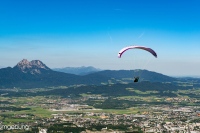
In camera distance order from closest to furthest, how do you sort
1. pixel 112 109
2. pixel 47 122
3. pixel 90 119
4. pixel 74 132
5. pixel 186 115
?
pixel 74 132 < pixel 47 122 < pixel 90 119 < pixel 186 115 < pixel 112 109

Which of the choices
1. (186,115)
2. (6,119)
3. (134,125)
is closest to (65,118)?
(6,119)

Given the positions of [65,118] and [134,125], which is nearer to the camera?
[134,125]

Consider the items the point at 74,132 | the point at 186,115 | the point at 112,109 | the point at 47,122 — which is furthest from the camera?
the point at 112,109

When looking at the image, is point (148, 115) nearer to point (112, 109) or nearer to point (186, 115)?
point (186, 115)

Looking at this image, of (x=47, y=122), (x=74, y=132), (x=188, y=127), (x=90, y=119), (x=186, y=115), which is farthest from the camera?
(x=186, y=115)

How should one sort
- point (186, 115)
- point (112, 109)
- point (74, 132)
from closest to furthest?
point (74, 132) < point (186, 115) < point (112, 109)

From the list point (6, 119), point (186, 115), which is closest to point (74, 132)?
point (6, 119)

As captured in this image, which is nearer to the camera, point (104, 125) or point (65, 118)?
point (104, 125)

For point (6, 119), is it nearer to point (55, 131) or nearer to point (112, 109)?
point (55, 131)
